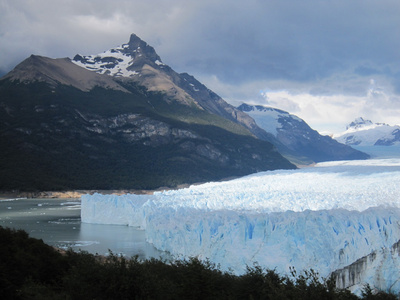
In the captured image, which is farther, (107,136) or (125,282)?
(107,136)

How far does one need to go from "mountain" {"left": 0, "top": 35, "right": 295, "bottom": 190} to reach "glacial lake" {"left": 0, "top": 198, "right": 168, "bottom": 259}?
2822 cm

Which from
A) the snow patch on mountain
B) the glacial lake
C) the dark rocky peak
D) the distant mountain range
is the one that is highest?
the dark rocky peak

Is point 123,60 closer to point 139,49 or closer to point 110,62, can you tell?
point 110,62

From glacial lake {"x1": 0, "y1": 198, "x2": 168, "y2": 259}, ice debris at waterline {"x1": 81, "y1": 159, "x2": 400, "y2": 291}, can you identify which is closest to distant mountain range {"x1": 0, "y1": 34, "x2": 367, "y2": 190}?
glacial lake {"x1": 0, "y1": 198, "x2": 168, "y2": 259}

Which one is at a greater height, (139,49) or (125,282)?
(139,49)

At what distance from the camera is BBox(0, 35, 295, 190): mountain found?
258 ft

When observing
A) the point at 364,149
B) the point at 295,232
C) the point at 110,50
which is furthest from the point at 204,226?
the point at 364,149

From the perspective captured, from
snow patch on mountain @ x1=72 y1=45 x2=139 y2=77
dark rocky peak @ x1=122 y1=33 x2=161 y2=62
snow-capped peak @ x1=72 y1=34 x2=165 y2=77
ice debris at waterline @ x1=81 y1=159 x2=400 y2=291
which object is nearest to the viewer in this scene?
ice debris at waterline @ x1=81 y1=159 x2=400 y2=291

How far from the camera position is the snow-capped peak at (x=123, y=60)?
14738 centimetres

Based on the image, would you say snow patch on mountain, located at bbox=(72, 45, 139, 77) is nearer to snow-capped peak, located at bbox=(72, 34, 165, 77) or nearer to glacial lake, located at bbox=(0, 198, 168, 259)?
snow-capped peak, located at bbox=(72, 34, 165, 77)

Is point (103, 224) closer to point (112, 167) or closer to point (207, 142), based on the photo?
point (112, 167)

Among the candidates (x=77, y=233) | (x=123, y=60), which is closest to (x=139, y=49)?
(x=123, y=60)

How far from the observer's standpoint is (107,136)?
3853 inches

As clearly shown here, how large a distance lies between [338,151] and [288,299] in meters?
199
